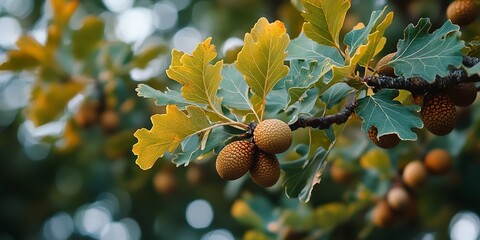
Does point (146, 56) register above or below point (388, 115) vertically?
below

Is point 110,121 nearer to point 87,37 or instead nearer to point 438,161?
Result: point 87,37

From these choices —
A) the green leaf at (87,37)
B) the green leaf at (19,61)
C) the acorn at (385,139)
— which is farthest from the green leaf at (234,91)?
the green leaf at (87,37)

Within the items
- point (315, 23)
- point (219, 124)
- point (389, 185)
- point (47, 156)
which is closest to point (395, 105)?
point (315, 23)

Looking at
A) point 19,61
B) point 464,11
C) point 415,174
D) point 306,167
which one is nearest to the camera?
point 306,167

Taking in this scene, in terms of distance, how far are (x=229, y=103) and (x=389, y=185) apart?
126cm

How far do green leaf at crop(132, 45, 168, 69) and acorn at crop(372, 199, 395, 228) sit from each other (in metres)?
1.31

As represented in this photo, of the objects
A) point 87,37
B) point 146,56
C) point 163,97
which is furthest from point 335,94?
point 87,37

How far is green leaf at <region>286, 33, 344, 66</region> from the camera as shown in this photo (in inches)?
64.6

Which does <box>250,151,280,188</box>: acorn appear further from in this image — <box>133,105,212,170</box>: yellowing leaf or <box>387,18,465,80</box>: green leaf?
<box>387,18,465,80</box>: green leaf

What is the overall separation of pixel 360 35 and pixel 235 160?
416mm

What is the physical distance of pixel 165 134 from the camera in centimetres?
154

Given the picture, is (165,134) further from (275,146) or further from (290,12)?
(290,12)

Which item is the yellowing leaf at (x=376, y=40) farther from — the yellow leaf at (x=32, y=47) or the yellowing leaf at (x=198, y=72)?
the yellow leaf at (x=32, y=47)

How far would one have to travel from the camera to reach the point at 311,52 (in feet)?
5.52
